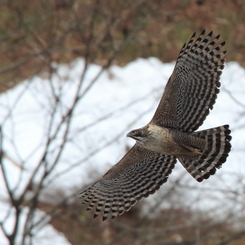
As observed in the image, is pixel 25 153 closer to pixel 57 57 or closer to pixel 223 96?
pixel 57 57

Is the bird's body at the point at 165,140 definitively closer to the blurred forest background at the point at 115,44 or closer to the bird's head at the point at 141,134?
the bird's head at the point at 141,134

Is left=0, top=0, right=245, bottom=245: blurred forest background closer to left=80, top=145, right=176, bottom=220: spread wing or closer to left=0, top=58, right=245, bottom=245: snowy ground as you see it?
left=0, top=58, right=245, bottom=245: snowy ground

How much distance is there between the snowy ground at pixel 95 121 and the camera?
27.1 feet

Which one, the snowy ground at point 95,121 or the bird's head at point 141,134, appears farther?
the snowy ground at point 95,121

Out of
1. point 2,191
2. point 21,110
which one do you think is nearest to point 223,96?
point 21,110

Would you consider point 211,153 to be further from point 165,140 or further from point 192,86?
point 192,86

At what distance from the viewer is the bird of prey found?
571 centimetres

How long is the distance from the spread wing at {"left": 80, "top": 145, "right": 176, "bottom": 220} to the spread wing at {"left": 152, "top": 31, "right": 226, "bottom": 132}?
0.53m

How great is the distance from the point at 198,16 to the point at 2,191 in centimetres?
483

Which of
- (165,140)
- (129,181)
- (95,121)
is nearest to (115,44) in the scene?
(95,121)

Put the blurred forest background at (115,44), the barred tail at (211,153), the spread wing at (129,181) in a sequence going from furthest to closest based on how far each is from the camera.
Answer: the blurred forest background at (115,44), the spread wing at (129,181), the barred tail at (211,153)

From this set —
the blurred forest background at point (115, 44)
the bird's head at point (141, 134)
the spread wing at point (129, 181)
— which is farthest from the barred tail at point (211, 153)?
the blurred forest background at point (115, 44)

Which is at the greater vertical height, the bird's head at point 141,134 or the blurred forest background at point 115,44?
the blurred forest background at point 115,44

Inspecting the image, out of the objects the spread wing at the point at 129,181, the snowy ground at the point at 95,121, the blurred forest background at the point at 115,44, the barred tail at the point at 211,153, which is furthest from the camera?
the blurred forest background at the point at 115,44
